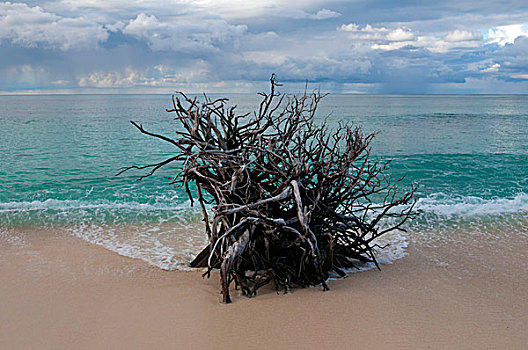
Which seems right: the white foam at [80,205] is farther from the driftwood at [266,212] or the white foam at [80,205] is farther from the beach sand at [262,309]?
the driftwood at [266,212]

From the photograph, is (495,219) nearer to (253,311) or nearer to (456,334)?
(456,334)

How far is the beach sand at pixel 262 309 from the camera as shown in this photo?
14.8 ft

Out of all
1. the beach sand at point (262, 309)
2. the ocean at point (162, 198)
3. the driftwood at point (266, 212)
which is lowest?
the ocean at point (162, 198)

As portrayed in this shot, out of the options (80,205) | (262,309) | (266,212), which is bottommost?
(80,205)

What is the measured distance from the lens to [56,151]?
2102cm

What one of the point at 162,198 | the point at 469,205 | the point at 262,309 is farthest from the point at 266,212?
the point at 469,205

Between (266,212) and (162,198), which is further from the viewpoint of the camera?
(162,198)

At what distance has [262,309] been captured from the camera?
16.7 feet

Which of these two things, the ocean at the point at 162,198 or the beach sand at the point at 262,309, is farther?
the ocean at the point at 162,198

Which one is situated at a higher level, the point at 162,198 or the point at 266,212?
the point at 266,212

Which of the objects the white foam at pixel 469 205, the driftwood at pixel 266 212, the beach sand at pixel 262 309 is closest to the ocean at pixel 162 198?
the white foam at pixel 469 205

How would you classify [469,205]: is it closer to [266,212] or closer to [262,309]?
[266,212]

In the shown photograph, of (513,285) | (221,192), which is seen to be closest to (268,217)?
(221,192)

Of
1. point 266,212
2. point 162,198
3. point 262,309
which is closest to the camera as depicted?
point 262,309
